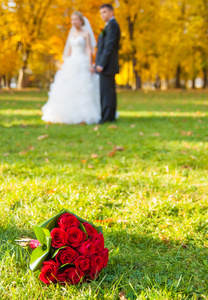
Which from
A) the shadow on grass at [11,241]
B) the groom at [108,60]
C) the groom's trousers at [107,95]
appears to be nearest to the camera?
the shadow on grass at [11,241]

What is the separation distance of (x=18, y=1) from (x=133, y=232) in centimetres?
2193

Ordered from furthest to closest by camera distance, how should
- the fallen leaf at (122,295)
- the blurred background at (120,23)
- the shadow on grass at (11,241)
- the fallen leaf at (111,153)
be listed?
the blurred background at (120,23) → the fallen leaf at (111,153) → the shadow on grass at (11,241) → the fallen leaf at (122,295)

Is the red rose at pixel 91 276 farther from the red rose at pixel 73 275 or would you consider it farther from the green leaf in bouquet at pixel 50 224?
the green leaf in bouquet at pixel 50 224

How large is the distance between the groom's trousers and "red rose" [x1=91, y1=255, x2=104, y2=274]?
6.23 meters

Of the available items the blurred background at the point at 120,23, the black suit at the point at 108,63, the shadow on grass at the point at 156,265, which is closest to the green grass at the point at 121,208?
the shadow on grass at the point at 156,265

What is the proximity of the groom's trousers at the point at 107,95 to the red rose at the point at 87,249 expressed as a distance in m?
6.24

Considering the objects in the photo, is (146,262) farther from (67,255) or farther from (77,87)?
(77,87)

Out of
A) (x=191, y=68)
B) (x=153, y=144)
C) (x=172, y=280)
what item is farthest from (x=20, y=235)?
(x=191, y=68)

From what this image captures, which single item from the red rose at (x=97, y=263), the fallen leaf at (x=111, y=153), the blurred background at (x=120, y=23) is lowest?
the red rose at (x=97, y=263)

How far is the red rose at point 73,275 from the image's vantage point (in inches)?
59.1

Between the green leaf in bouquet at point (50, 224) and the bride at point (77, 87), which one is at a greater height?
the bride at point (77, 87)

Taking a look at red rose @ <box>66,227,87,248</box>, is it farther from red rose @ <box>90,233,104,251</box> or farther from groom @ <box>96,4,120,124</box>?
groom @ <box>96,4,120,124</box>

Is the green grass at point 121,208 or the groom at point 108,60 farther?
the groom at point 108,60

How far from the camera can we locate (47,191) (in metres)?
2.73
